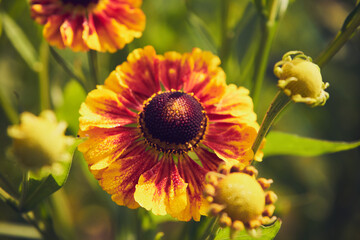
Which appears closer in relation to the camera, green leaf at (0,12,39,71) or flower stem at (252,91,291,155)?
flower stem at (252,91,291,155)

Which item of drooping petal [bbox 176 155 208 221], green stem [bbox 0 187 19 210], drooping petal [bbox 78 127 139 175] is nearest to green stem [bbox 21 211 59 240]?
green stem [bbox 0 187 19 210]

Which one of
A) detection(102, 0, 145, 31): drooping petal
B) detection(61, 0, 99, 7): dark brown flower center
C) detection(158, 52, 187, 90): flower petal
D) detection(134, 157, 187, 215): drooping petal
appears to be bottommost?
detection(134, 157, 187, 215): drooping petal

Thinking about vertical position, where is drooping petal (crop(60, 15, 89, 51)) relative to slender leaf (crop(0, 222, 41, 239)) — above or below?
above

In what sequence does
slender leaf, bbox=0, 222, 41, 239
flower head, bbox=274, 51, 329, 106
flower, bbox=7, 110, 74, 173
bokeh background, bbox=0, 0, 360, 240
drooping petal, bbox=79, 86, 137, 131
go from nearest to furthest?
flower, bbox=7, 110, 74, 173 < flower head, bbox=274, 51, 329, 106 < drooping petal, bbox=79, 86, 137, 131 < slender leaf, bbox=0, 222, 41, 239 < bokeh background, bbox=0, 0, 360, 240

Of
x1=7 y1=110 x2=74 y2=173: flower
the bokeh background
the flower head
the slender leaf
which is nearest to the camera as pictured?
x1=7 y1=110 x2=74 y2=173: flower

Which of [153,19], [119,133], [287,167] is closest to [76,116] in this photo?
[119,133]

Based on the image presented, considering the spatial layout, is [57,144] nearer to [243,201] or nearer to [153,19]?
[243,201]

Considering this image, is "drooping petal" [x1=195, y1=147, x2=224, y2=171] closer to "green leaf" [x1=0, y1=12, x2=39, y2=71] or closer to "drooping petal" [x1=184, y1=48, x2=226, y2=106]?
"drooping petal" [x1=184, y1=48, x2=226, y2=106]
